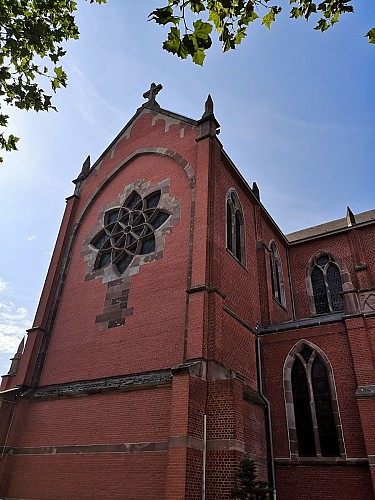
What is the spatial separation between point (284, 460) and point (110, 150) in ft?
51.1

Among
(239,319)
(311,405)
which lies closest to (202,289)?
(239,319)

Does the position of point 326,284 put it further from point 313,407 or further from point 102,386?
point 102,386

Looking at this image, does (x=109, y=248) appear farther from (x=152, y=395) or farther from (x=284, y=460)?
(x=284, y=460)

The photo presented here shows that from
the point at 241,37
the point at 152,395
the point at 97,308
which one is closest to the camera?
the point at 241,37

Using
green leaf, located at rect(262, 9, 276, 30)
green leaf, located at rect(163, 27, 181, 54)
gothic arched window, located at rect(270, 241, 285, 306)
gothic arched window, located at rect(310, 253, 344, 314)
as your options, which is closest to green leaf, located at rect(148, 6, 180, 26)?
green leaf, located at rect(163, 27, 181, 54)

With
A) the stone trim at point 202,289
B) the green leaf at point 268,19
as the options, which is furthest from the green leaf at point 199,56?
the stone trim at point 202,289

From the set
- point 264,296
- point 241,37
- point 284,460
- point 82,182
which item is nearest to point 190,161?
point 264,296

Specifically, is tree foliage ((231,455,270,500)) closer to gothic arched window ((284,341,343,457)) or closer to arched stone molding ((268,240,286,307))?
gothic arched window ((284,341,343,457))

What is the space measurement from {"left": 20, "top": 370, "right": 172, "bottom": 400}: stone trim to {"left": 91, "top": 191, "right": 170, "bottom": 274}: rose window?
13.8 ft

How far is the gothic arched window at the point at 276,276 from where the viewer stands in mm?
17366

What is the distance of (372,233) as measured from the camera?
1845 cm

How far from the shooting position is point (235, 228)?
14.9 metres

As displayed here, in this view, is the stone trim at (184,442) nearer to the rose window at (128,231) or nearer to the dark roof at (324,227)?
the rose window at (128,231)

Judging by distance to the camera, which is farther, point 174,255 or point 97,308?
point 97,308
